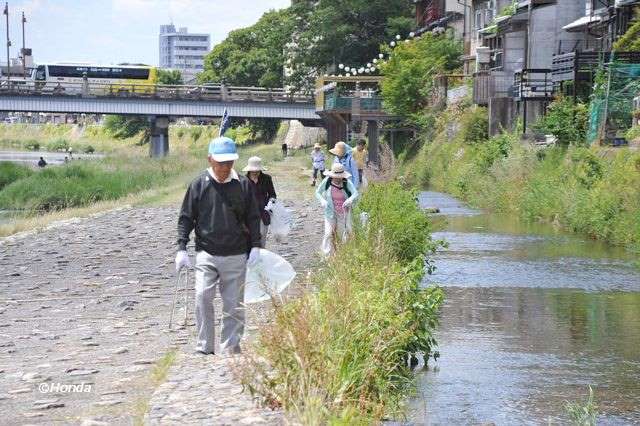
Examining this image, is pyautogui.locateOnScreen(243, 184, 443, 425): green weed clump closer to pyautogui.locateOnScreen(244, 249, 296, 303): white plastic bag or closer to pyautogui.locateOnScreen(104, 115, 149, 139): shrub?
pyautogui.locateOnScreen(244, 249, 296, 303): white plastic bag

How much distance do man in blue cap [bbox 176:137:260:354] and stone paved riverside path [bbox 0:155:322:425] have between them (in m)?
0.38

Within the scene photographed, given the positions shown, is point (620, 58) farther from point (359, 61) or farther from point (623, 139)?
point (359, 61)

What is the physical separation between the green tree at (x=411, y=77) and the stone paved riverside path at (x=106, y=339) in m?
37.9

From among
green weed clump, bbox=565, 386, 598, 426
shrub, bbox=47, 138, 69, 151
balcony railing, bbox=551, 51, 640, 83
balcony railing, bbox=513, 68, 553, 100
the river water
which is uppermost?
balcony railing, bbox=551, 51, 640, 83

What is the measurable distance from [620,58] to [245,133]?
81.8 m

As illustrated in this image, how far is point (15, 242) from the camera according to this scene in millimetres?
25391

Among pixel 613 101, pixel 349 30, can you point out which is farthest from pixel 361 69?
pixel 613 101

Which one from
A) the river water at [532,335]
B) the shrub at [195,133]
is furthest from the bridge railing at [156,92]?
the river water at [532,335]

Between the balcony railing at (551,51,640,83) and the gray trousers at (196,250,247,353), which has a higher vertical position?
the balcony railing at (551,51,640,83)

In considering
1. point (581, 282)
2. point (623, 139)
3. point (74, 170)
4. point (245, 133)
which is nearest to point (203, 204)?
point (581, 282)

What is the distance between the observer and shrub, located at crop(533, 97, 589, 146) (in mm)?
33438

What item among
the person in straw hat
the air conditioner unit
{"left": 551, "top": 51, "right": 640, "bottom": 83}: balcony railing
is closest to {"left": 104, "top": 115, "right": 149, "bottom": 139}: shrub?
the air conditioner unit

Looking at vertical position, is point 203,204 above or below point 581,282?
above

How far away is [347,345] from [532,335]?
228 inches
